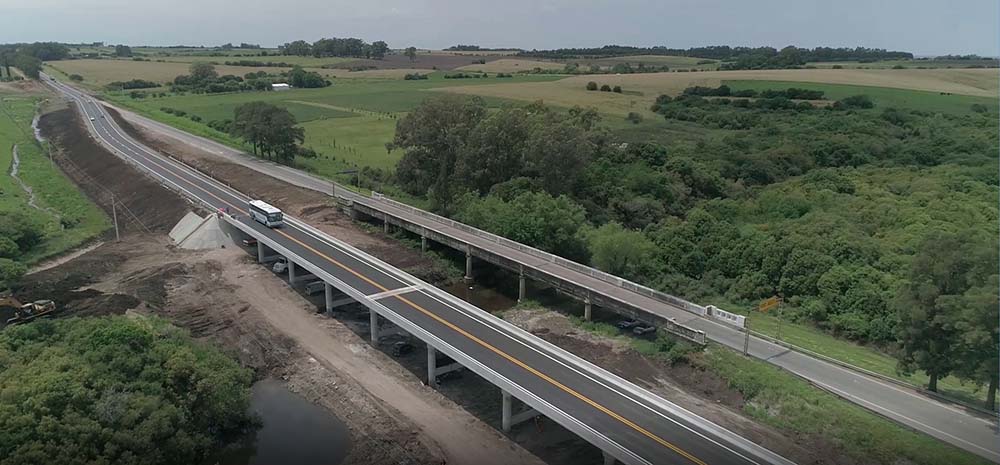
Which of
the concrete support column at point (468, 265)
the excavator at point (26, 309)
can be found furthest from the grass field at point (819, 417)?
the excavator at point (26, 309)

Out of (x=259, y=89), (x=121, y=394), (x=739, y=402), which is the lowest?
(x=739, y=402)

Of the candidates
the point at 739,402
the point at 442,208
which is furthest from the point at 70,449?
the point at 442,208

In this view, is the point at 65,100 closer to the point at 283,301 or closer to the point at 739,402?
the point at 283,301

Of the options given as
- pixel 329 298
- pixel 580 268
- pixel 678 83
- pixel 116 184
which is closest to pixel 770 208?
pixel 580 268

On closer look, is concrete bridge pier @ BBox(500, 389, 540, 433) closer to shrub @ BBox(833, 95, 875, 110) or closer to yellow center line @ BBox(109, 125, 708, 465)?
yellow center line @ BBox(109, 125, 708, 465)

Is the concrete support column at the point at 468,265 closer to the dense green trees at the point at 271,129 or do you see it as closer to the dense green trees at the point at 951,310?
the dense green trees at the point at 951,310
